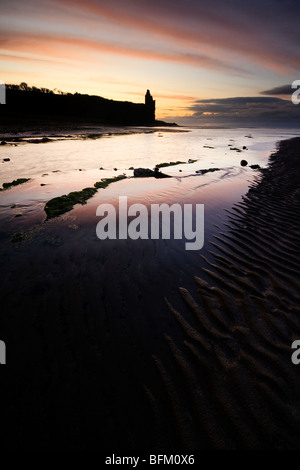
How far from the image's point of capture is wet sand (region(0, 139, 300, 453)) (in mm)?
2555

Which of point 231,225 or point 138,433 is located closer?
point 138,433

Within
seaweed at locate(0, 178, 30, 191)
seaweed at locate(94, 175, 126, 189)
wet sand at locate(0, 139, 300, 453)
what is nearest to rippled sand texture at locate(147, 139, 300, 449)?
wet sand at locate(0, 139, 300, 453)

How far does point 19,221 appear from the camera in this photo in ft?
25.8

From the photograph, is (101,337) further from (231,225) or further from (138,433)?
(231,225)

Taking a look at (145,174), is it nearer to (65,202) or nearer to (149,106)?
(65,202)

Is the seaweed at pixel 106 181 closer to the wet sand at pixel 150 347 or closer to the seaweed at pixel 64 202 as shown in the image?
the seaweed at pixel 64 202

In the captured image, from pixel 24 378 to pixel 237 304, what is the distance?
3658 mm

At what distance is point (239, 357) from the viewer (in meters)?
3.35

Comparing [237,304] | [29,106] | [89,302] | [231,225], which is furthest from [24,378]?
[29,106]

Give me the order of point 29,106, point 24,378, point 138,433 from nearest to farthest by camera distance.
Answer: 1. point 138,433
2. point 24,378
3. point 29,106

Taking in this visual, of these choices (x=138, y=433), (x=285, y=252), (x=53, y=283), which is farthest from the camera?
(x=285, y=252)

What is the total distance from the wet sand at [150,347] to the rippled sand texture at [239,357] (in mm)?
15

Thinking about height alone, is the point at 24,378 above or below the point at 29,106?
below

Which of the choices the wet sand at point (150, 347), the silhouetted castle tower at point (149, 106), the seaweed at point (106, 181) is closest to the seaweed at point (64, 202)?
the seaweed at point (106, 181)
